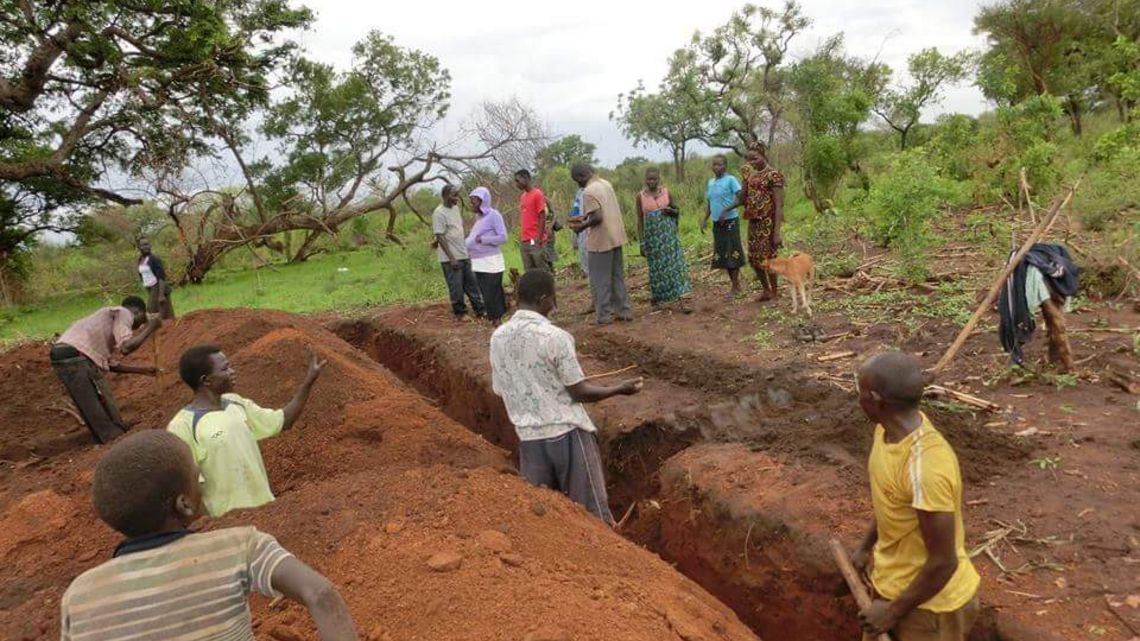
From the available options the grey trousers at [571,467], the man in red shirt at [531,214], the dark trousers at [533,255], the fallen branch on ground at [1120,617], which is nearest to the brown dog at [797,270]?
the man in red shirt at [531,214]

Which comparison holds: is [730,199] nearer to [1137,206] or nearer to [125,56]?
[1137,206]

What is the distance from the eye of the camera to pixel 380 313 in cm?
1176

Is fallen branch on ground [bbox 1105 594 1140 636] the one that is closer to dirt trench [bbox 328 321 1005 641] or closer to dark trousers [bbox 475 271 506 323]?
dirt trench [bbox 328 321 1005 641]

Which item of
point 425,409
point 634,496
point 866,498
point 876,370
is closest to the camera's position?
point 876,370

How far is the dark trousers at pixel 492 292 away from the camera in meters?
8.87

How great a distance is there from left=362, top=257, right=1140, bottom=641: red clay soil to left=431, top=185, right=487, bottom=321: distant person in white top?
198 cm

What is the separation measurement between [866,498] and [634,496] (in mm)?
1981

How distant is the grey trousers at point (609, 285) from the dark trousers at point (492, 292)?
126 centimetres

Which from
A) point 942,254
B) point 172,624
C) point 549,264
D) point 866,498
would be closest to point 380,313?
point 549,264

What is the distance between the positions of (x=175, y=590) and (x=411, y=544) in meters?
1.35

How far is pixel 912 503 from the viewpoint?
7.39 feet

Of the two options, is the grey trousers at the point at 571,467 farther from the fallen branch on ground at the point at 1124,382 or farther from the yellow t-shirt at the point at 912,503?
the fallen branch on ground at the point at 1124,382

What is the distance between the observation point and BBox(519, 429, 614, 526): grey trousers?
12.3ft

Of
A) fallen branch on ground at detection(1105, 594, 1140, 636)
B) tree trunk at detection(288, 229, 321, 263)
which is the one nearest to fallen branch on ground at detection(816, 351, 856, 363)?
fallen branch on ground at detection(1105, 594, 1140, 636)
